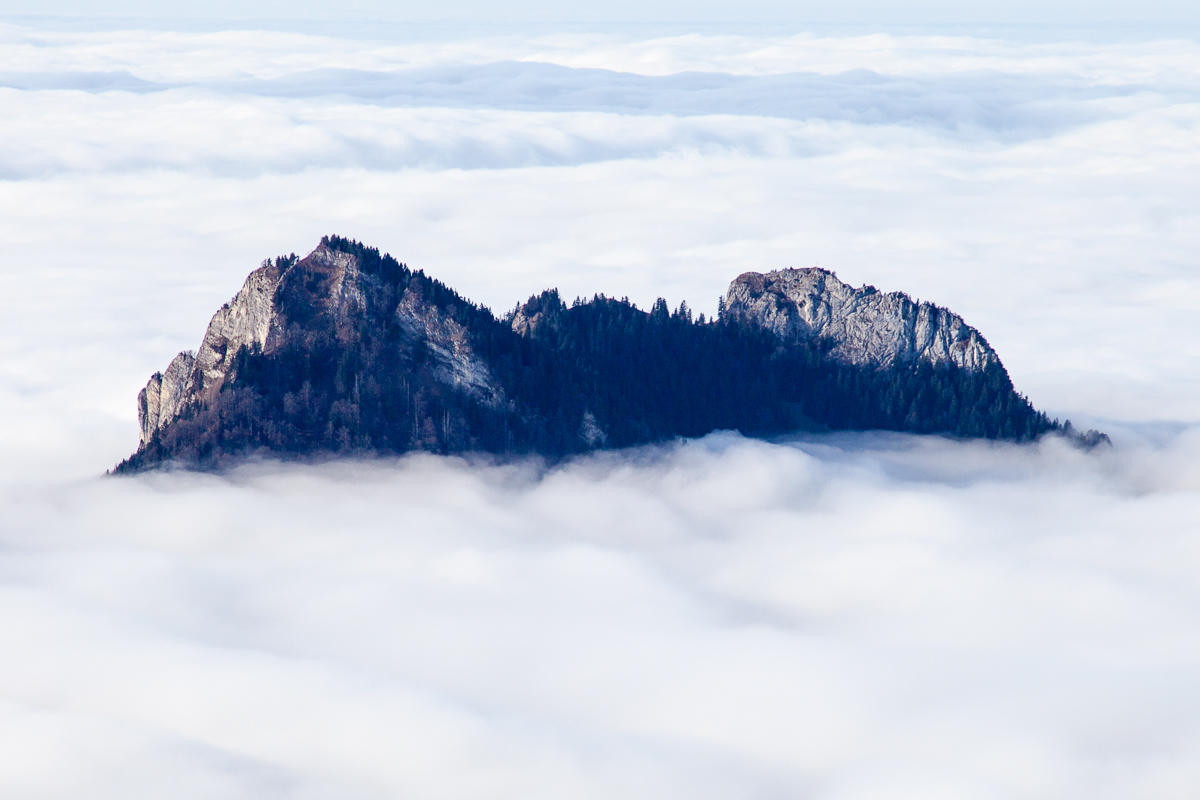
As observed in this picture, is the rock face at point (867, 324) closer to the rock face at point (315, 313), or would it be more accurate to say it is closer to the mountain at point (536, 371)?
the mountain at point (536, 371)

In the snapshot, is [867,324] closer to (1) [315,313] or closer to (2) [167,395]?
(1) [315,313]

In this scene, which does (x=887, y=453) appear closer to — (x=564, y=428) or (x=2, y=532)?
(x=564, y=428)

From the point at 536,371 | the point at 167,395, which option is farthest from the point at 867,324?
the point at 167,395

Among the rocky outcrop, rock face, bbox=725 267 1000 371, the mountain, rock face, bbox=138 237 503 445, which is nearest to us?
the mountain

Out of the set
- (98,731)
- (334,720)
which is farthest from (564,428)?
(98,731)

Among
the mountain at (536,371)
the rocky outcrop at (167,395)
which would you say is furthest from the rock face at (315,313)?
the rocky outcrop at (167,395)

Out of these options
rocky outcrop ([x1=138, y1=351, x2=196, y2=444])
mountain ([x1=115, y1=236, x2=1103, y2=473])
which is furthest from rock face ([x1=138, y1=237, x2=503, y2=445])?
rocky outcrop ([x1=138, y1=351, x2=196, y2=444])

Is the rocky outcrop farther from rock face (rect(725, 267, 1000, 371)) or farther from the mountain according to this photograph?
rock face (rect(725, 267, 1000, 371))
